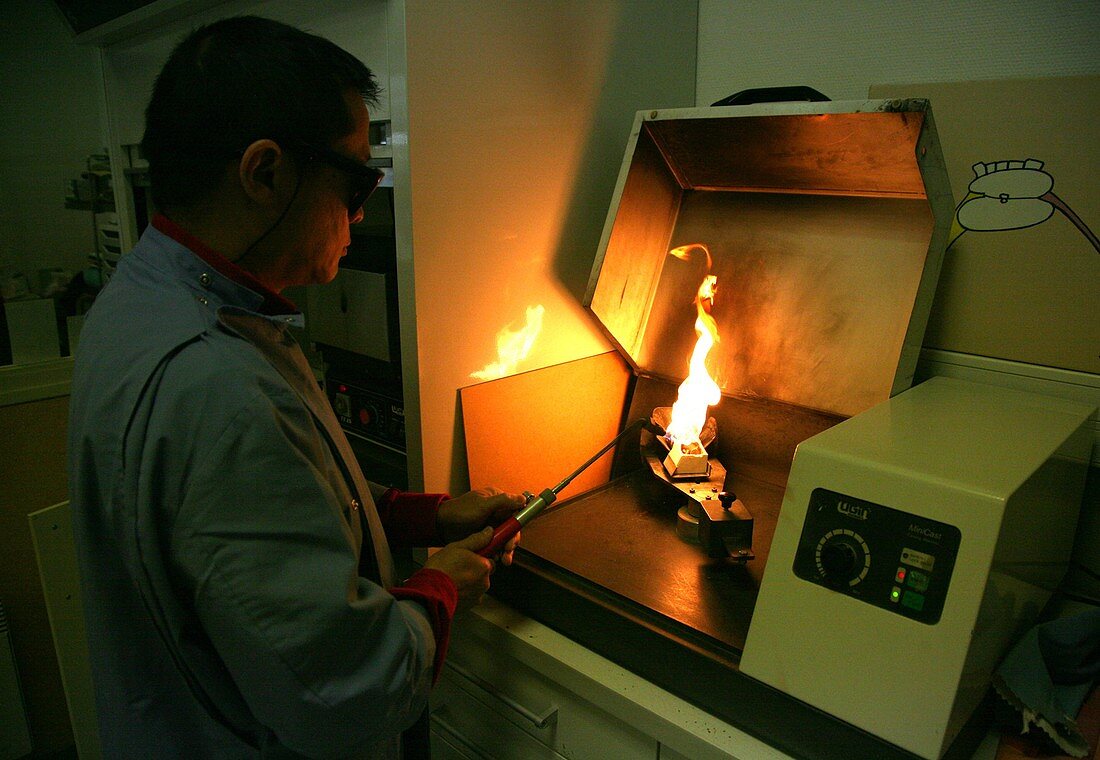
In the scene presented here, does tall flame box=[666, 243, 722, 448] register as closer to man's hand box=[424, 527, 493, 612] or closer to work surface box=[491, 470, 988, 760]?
work surface box=[491, 470, 988, 760]

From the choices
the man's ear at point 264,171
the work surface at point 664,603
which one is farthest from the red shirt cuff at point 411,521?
the man's ear at point 264,171

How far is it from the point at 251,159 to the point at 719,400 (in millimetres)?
880

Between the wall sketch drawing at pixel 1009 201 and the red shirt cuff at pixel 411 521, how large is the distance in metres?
0.95

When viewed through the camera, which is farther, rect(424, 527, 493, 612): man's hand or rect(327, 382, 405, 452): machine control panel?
rect(327, 382, 405, 452): machine control panel

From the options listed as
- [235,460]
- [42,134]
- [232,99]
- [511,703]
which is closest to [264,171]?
[232,99]

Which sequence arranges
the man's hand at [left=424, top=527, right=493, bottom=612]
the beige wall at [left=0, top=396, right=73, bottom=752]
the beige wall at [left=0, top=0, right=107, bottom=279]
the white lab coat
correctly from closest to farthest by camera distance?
the white lab coat → the man's hand at [left=424, top=527, right=493, bottom=612] → the beige wall at [left=0, top=396, right=73, bottom=752] → the beige wall at [left=0, top=0, right=107, bottom=279]

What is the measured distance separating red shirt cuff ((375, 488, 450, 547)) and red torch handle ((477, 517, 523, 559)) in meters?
0.11

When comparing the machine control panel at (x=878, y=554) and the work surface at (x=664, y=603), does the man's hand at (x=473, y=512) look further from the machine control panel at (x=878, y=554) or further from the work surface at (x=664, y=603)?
the machine control panel at (x=878, y=554)

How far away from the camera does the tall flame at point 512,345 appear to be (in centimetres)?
109

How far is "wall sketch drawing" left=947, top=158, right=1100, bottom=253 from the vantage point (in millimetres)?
1008

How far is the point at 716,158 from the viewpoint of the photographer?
1173 mm

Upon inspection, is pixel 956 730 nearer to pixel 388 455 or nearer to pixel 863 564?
pixel 863 564

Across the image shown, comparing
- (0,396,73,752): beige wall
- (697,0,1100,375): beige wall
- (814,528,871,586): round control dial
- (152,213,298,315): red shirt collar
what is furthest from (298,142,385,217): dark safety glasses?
(0,396,73,752): beige wall

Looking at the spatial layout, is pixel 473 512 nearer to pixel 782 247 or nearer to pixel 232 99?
pixel 232 99
